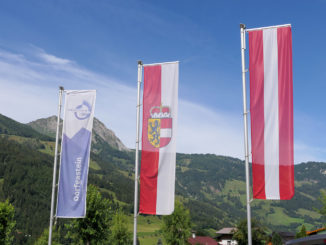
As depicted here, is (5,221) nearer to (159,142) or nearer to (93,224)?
(93,224)

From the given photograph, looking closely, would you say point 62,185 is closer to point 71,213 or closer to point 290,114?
point 71,213

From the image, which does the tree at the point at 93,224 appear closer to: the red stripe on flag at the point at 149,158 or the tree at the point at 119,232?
the red stripe on flag at the point at 149,158

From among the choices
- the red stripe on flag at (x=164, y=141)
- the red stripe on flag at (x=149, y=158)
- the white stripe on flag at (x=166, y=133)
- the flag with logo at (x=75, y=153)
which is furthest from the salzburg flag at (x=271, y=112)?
the flag with logo at (x=75, y=153)

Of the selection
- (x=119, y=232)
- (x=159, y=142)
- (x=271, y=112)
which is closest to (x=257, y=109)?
(x=271, y=112)

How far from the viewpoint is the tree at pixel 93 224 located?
41219mm

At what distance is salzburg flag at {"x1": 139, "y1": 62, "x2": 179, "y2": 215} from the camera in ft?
65.4

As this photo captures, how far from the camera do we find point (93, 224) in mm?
42062

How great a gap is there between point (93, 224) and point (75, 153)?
20.2 m

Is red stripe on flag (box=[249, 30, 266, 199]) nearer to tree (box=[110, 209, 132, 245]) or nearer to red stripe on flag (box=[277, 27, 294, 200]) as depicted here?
red stripe on flag (box=[277, 27, 294, 200])

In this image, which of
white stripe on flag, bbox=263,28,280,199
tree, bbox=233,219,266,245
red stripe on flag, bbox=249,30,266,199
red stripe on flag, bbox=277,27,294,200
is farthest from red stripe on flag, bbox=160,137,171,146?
tree, bbox=233,219,266,245

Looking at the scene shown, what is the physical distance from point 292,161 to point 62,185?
1507cm

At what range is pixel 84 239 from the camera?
42.2m

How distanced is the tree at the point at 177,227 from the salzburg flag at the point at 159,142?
5385 cm

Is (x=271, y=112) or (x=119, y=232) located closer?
(x=271, y=112)
